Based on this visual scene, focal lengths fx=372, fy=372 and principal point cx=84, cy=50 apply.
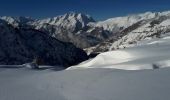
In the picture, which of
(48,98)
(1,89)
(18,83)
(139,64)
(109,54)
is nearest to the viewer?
(48,98)

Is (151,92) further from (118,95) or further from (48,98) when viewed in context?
(48,98)

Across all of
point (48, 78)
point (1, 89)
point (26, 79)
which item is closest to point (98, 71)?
point (48, 78)

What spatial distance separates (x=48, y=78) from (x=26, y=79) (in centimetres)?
136

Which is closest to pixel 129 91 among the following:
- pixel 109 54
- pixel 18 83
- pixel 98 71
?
pixel 98 71

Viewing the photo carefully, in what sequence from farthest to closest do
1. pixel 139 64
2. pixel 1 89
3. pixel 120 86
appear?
pixel 139 64
pixel 1 89
pixel 120 86

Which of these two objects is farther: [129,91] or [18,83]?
[18,83]

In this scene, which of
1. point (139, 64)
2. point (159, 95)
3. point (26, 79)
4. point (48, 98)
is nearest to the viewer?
point (159, 95)

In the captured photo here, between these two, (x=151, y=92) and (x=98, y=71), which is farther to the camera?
(x=98, y=71)

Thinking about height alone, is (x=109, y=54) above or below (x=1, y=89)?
above

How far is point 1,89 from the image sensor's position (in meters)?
15.7

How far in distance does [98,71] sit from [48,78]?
2428 mm

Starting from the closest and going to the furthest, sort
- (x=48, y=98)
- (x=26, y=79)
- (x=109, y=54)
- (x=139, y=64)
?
(x=48, y=98) < (x=26, y=79) < (x=139, y=64) < (x=109, y=54)

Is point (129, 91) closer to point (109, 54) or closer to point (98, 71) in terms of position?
point (98, 71)

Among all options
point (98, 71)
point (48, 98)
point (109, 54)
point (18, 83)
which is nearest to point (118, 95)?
point (48, 98)
